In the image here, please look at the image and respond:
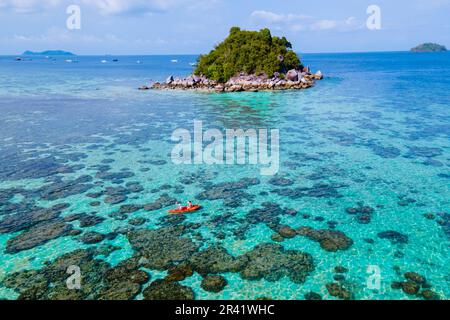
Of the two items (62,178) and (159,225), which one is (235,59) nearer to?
(62,178)

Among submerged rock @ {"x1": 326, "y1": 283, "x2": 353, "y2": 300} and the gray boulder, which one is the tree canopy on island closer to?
the gray boulder

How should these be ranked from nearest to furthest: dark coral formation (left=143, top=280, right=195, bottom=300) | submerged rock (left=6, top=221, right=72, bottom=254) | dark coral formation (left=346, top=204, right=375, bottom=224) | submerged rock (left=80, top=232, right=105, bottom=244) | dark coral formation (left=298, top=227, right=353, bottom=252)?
1. dark coral formation (left=143, top=280, right=195, bottom=300)
2. dark coral formation (left=298, top=227, right=353, bottom=252)
3. submerged rock (left=6, top=221, right=72, bottom=254)
4. submerged rock (left=80, top=232, right=105, bottom=244)
5. dark coral formation (left=346, top=204, right=375, bottom=224)

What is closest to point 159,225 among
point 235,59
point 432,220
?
point 432,220

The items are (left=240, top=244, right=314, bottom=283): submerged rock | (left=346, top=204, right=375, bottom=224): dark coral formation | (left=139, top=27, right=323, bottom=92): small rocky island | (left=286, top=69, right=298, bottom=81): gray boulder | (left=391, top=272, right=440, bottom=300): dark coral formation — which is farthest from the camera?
(left=286, top=69, right=298, bottom=81): gray boulder

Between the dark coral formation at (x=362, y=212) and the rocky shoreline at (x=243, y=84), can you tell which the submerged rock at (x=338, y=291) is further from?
the rocky shoreline at (x=243, y=84)

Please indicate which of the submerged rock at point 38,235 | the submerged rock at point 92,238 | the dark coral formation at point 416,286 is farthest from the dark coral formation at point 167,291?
the dark coral formation at point 416,286

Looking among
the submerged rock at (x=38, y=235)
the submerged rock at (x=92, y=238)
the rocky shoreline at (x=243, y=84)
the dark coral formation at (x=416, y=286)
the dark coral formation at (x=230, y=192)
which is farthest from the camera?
the rocky shoreline at (x=243, y=84)

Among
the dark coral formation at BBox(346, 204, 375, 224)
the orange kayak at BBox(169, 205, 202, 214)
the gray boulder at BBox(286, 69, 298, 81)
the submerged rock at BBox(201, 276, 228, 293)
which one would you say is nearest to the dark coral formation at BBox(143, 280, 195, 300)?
the submerged rock at BBox(201, 276, 228, 293)
